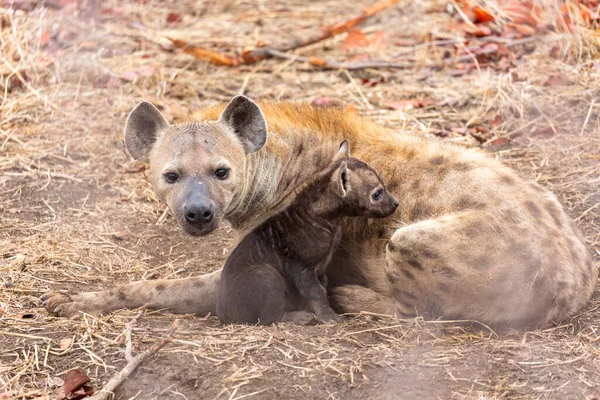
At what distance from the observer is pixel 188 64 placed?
8.15 m

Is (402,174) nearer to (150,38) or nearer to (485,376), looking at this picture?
(485,376)

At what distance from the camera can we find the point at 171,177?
4293 mm

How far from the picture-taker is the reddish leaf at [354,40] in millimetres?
8148

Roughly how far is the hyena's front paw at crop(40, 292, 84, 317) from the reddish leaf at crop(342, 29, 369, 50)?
441 centimetres

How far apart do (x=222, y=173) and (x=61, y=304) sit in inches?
41.3

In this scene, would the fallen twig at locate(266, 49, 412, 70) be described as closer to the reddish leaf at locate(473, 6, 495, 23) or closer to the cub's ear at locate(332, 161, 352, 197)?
the reddish leaf at locate(473, 6, 495, 23)

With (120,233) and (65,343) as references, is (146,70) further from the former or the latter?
(65,343)

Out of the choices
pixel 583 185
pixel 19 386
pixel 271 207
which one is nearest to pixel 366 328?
pixel 271 207

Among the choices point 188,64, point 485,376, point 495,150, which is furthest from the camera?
point 188,64

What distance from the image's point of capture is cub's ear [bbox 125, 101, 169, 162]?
4.48 meters

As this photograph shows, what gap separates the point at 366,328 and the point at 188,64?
456 centimetres

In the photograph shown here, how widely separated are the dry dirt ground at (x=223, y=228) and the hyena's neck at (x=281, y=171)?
630mm

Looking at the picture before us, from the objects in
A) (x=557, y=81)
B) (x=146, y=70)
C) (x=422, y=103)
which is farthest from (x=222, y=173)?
(x=146, y=70)

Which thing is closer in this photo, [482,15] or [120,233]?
[120,233]
